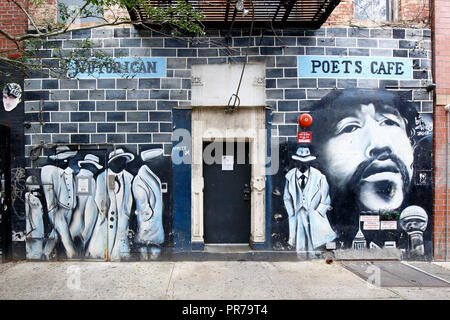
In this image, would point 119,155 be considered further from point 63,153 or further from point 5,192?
point 5,192

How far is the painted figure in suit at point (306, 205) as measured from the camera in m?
6.46

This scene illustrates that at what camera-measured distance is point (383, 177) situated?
660 centimetres

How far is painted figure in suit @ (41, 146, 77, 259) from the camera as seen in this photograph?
252 inches

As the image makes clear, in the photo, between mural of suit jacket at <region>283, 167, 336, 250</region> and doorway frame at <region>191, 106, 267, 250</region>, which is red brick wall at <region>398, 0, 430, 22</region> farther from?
mural of suit jacket at <region>283, 167, 336, 250</region>

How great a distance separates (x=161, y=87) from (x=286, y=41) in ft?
9.58

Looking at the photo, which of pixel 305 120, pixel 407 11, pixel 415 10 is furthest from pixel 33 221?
pixel 415 10

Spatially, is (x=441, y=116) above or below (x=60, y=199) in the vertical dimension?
above

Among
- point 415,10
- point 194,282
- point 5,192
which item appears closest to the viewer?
point 194,282

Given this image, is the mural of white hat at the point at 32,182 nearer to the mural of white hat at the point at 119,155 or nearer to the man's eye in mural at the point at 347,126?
the mural of white hat at the point at 119,155

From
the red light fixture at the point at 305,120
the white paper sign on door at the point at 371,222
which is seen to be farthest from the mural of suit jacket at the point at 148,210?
the white paper sign on door at the point at 371,222

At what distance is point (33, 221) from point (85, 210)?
1155mm

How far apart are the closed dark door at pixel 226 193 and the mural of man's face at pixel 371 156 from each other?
1.86 m

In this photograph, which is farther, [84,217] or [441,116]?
[441,116]

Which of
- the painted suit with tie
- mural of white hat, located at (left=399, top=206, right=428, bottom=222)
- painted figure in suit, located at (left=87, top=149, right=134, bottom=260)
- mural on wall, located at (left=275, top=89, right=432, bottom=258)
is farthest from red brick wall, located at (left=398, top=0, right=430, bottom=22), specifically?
the painted suit with tie
